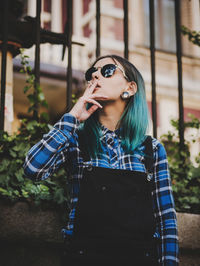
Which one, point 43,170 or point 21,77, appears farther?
point 21,77

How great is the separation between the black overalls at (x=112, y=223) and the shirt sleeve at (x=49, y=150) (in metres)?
0.17

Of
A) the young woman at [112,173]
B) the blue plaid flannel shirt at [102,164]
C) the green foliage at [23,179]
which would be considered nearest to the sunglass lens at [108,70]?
the young woman at [112,173]

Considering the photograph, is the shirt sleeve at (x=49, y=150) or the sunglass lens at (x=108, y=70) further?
the sunglass lens at (x=108, y=70)

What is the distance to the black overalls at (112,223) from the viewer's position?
61.2 inches

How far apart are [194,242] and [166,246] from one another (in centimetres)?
57

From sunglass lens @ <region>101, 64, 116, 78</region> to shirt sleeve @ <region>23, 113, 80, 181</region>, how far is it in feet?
1.14

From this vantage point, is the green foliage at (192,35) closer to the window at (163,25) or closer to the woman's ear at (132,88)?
the woman's ear at (132,88)

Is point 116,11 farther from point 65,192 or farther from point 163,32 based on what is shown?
point 65,192

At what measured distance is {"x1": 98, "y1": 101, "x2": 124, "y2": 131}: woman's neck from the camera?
2002 mm

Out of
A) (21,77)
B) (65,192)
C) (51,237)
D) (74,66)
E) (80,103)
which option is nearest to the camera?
(80,103)

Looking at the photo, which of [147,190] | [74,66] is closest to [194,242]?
[147,190]

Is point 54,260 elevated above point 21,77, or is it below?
below

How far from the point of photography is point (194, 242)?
2.25 metres

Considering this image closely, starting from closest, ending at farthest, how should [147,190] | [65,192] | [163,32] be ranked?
[147,190] < [65,192] < [163,32]
